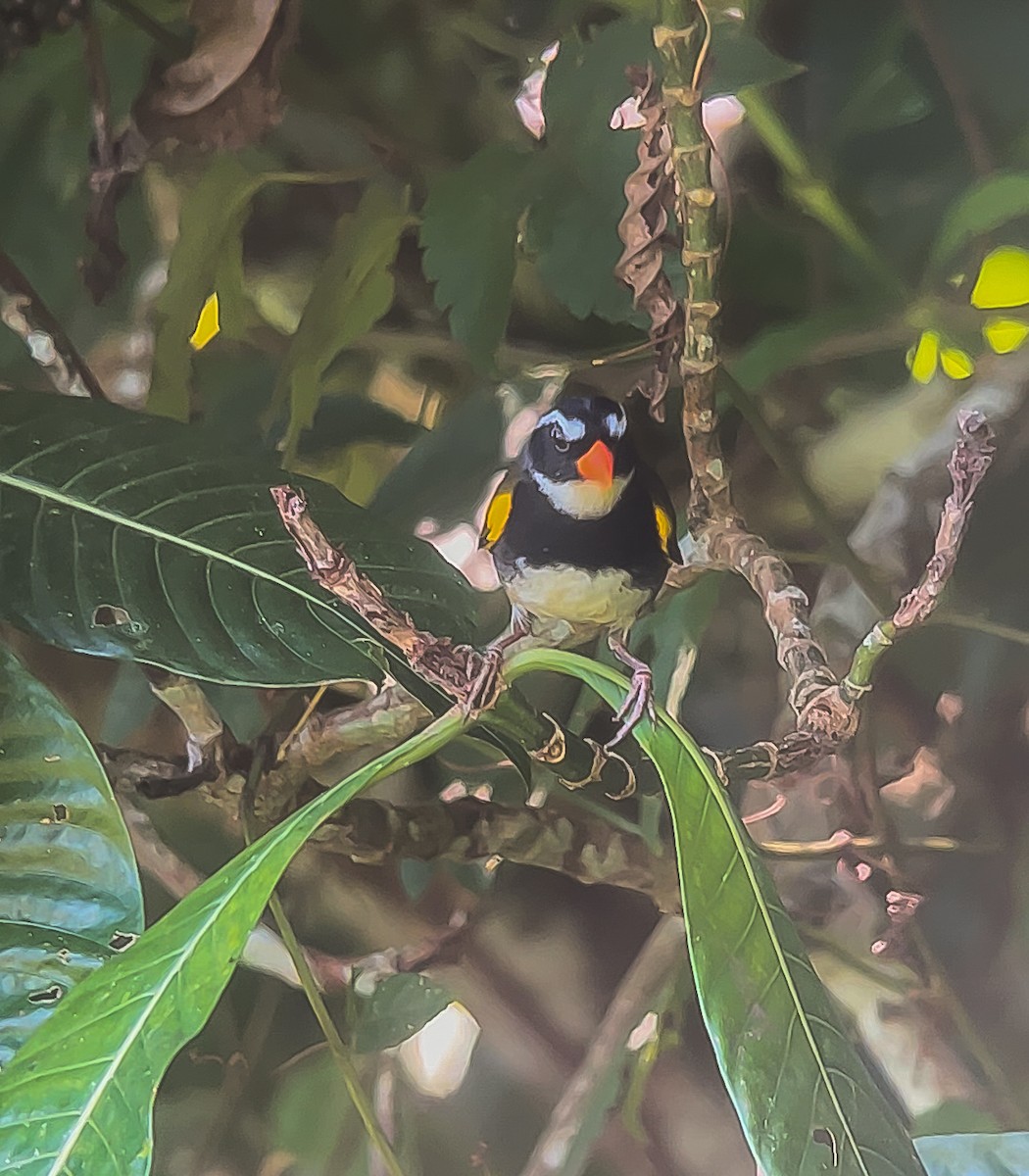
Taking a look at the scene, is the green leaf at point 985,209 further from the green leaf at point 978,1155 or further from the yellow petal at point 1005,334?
the green leaf at point 978,1155

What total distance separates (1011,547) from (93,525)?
0.58 metres

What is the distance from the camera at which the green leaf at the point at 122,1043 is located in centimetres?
38

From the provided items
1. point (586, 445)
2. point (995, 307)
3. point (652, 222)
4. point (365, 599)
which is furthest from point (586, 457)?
point (995, 307)

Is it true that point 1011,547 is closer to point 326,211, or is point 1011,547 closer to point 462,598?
point 462,598

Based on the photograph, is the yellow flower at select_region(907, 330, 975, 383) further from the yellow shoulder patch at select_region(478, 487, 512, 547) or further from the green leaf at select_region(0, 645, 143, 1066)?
the green leaf at select_region(0, 645, 143, 1066)

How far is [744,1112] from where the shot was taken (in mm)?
377

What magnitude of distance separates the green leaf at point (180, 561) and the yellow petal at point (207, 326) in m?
0.21

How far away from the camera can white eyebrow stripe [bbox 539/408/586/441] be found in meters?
0.55

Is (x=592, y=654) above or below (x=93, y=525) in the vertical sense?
below

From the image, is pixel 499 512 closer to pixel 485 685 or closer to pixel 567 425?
pixel 567 425

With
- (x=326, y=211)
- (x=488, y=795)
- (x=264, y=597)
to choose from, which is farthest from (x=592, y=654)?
(x=326, y=211)

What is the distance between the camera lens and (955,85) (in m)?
0.71

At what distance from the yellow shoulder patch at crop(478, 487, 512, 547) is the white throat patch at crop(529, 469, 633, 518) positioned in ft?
0.14

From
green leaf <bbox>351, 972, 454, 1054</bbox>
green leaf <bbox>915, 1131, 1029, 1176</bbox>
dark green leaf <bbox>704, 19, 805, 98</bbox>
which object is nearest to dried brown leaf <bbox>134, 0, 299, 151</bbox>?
dark green leaf <bbox>704, 19, 805, 98</bbox>
